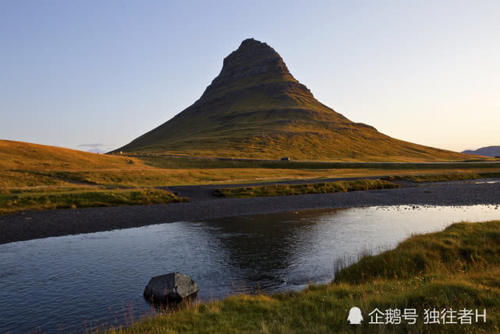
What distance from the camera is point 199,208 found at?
1694 inches

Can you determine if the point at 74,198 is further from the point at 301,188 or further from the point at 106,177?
the point at 301,188

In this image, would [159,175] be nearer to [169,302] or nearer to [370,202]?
[370,202]

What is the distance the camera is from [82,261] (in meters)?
21.9

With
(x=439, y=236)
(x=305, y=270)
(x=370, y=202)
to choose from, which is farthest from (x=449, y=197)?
(x=305, y=270)

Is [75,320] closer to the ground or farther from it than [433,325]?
closer to the ground

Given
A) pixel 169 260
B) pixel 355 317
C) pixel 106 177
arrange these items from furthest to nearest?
1. pixel 106 177
2. pixel 169 260
3. pixel 355 317

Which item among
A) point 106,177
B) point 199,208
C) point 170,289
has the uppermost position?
point 106,177

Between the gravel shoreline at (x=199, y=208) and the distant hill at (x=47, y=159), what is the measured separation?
3387cm

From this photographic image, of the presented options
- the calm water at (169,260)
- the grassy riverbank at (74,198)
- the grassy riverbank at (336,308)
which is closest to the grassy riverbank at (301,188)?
the grassy riverbank at (74,198)

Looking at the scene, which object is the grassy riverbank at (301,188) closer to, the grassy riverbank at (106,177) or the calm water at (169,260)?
the grassy riverbank at (106,177)

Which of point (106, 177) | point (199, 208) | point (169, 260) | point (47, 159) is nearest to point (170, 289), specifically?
point (169, 260)

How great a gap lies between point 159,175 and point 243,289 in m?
55.1

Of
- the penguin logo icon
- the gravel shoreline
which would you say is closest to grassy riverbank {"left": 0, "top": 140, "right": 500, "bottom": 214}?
the gravel shoreline

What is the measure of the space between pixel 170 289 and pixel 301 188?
150 feet
